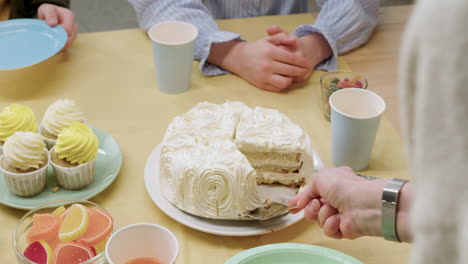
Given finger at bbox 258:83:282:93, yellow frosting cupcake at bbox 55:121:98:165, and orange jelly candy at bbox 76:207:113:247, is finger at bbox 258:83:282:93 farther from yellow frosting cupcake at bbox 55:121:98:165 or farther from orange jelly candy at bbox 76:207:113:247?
orange jelly candy at bbox 76:207:113:247

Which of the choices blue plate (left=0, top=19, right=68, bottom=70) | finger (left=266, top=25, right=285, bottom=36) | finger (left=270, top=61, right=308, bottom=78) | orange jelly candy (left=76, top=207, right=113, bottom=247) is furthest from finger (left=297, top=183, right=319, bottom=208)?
blue plate (left=0, top=19, right=68, bottom=70)

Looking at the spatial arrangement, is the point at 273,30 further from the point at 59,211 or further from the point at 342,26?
the point at 59,211

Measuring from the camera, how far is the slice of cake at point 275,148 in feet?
3.89

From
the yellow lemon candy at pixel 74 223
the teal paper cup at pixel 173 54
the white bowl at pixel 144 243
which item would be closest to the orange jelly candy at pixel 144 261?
the white bowl at pixel 144 243

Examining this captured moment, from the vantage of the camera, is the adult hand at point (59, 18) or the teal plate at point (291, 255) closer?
the teal plate at point (291, 255)

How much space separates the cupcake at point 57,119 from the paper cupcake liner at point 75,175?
56mm

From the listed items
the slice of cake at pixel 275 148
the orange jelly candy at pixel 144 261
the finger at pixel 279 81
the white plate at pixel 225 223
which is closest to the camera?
the orange jelly candy at pixel 144 261

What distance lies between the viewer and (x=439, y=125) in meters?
0.38

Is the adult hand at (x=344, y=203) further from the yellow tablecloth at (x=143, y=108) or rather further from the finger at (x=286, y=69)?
the finger at (x=286, y=69)

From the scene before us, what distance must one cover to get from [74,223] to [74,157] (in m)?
0.21

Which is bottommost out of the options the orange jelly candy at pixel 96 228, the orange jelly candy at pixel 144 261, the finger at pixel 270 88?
the finger at pixel 270 88

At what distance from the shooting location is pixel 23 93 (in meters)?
1.50

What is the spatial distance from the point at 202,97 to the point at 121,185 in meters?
0.40

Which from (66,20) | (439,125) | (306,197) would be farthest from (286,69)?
(439,125)
